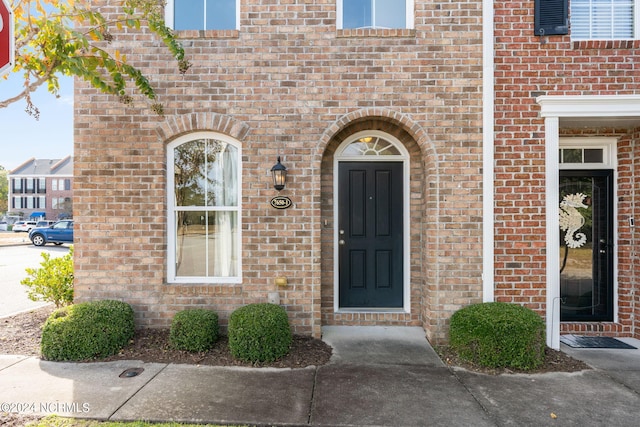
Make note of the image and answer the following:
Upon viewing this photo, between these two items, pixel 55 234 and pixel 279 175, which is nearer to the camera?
pixel 279 175

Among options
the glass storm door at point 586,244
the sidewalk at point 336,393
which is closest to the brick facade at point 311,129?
the sidewalk at point 336,393

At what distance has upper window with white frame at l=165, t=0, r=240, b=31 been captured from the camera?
4699 millimetres

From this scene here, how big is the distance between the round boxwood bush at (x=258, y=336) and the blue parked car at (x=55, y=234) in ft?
58.5

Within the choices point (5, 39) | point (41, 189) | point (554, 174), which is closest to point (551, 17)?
point (554, 174)

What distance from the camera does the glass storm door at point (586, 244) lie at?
16.3 ft

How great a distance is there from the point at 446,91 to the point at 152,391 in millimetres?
4630

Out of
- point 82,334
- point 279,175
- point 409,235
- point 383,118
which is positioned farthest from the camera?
point 409,235

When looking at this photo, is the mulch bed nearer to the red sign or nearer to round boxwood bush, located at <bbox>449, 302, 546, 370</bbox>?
round boxwood bush, located at <bbox>449, 302, 546, 370</bbox>

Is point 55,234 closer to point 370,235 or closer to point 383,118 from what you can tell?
point 370,235

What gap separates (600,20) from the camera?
4.65 meters

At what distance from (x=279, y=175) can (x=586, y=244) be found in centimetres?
434

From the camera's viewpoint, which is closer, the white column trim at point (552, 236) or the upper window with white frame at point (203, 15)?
the white column trim at point (552, 236)

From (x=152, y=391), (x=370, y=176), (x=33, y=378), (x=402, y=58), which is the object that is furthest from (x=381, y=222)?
(x=33, y=378)

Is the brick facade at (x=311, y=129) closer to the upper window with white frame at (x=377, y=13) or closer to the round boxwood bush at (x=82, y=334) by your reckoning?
the upper window with white frame at (x=377, y=13)
